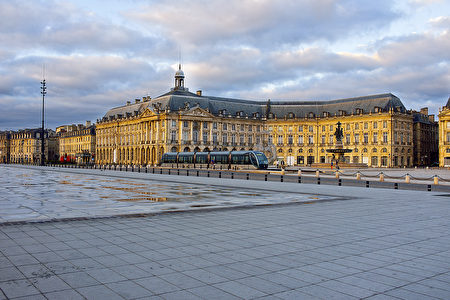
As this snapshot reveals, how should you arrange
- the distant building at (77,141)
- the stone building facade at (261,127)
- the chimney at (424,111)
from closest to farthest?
the stone building facade at (261,127)
the chimney at (424,111)
the distant building at (77,141)

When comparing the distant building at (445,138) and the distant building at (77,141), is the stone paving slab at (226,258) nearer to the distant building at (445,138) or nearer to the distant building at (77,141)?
the distant building at (445,138)

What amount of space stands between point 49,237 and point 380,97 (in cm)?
10720

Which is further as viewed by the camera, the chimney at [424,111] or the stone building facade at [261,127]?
the chimney at [424,111]

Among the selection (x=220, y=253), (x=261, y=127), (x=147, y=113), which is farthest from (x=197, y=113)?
Result: (x=220, y=253)

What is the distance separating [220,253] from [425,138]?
125 metres

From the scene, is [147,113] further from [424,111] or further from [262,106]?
[424,111]

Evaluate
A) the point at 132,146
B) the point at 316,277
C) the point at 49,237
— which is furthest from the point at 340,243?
the point at 132,146

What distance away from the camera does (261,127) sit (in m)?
125

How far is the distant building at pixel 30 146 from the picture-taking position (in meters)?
172

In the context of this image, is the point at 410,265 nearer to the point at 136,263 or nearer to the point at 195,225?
the point at 136,263

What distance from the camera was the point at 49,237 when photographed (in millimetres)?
10305

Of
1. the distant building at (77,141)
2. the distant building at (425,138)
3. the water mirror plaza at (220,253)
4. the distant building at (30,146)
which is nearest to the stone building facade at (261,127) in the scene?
the distant building at (425,138)

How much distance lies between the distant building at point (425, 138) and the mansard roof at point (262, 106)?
11690mm

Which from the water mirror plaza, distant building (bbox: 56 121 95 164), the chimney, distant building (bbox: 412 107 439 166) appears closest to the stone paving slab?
the water mirror plaza
